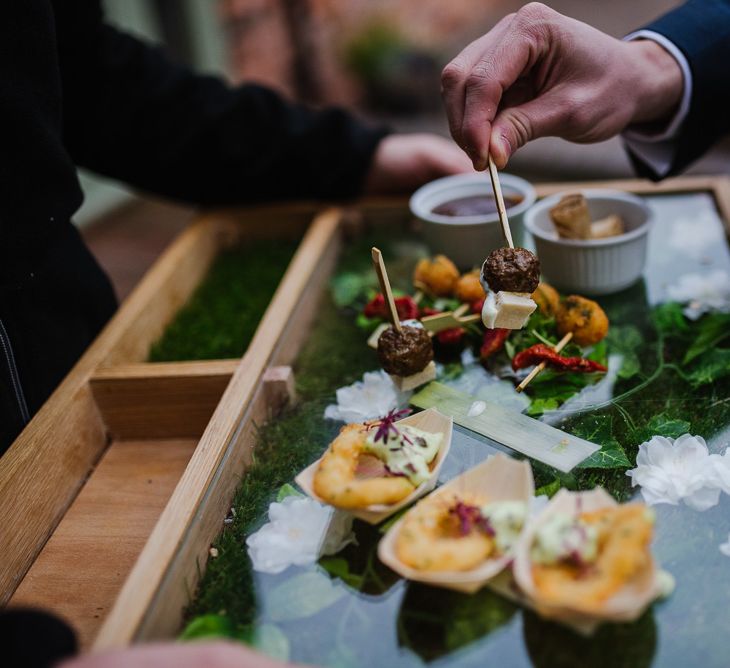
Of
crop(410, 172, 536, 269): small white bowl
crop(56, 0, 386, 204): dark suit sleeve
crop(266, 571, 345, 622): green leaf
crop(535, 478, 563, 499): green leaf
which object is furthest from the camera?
crop(56, 0, 386, 204): dark suit sleeve

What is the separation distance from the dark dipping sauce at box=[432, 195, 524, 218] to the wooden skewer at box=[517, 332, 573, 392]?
0.41 m

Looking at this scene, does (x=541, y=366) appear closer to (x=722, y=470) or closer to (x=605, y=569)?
(x=722, y=470)

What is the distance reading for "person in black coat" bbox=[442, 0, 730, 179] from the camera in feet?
3.98

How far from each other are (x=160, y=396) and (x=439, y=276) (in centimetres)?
62

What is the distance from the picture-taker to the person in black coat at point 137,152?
1390 millimetres

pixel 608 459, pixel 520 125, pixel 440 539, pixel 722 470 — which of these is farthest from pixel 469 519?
pixel 520 125

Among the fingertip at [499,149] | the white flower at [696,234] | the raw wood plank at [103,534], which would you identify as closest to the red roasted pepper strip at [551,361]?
the fingertip at [499,149]

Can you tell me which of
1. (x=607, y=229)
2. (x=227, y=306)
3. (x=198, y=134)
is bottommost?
(x=227, y=306)

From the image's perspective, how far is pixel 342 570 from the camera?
914 mm

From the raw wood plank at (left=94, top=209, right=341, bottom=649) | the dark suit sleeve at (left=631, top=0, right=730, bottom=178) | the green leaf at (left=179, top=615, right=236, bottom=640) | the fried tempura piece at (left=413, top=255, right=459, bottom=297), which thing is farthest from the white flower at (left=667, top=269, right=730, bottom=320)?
the green leaf at (left=179, top=615, right=236, bottom=640)

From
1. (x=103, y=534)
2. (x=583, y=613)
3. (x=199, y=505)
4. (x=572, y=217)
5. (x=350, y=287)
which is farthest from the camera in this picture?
(x=350, y=287)

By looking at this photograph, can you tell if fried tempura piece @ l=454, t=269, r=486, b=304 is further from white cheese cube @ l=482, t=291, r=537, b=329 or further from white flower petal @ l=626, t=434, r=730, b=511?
white flower petal @ l=626, t=434, r=730, b=511

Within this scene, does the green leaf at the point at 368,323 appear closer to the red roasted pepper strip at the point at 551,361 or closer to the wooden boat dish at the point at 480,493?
the red roasted pepper strip at the point at 551,361

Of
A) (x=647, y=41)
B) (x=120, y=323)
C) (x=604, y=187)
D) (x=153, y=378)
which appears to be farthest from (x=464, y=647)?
(x=604, y=187)
